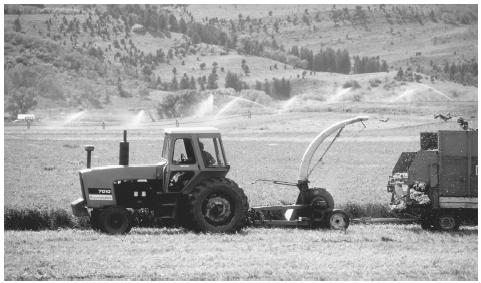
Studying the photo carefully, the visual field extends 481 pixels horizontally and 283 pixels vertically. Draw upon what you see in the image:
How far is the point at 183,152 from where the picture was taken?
1984cm

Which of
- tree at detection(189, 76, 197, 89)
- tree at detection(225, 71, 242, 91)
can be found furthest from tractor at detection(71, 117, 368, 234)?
tree at detection(189, 76, 197, 89)

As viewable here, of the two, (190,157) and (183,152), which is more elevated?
(183,152)

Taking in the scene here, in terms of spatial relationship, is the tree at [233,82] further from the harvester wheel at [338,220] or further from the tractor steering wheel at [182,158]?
the tractor steering wheel at [182,158]

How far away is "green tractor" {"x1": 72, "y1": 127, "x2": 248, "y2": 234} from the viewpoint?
19500 mm

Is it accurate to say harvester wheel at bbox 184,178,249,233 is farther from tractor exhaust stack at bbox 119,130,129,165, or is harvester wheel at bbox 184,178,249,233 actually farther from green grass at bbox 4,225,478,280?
tractor exhaust stack at bbox 119,130,129,165

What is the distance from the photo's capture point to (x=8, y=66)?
145500mm

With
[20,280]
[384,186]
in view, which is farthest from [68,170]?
[20,280]

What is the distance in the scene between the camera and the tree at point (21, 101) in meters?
116

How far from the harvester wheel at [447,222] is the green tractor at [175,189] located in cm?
443

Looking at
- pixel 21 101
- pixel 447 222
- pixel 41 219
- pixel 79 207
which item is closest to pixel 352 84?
pixel 21 101

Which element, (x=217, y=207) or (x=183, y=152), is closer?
(x=217, y=207)

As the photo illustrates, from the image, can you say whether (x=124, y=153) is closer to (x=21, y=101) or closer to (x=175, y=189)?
(x=175, y=189)

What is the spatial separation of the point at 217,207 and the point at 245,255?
113 inches

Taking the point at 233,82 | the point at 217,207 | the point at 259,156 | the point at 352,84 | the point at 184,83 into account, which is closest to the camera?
the point at 217,207
